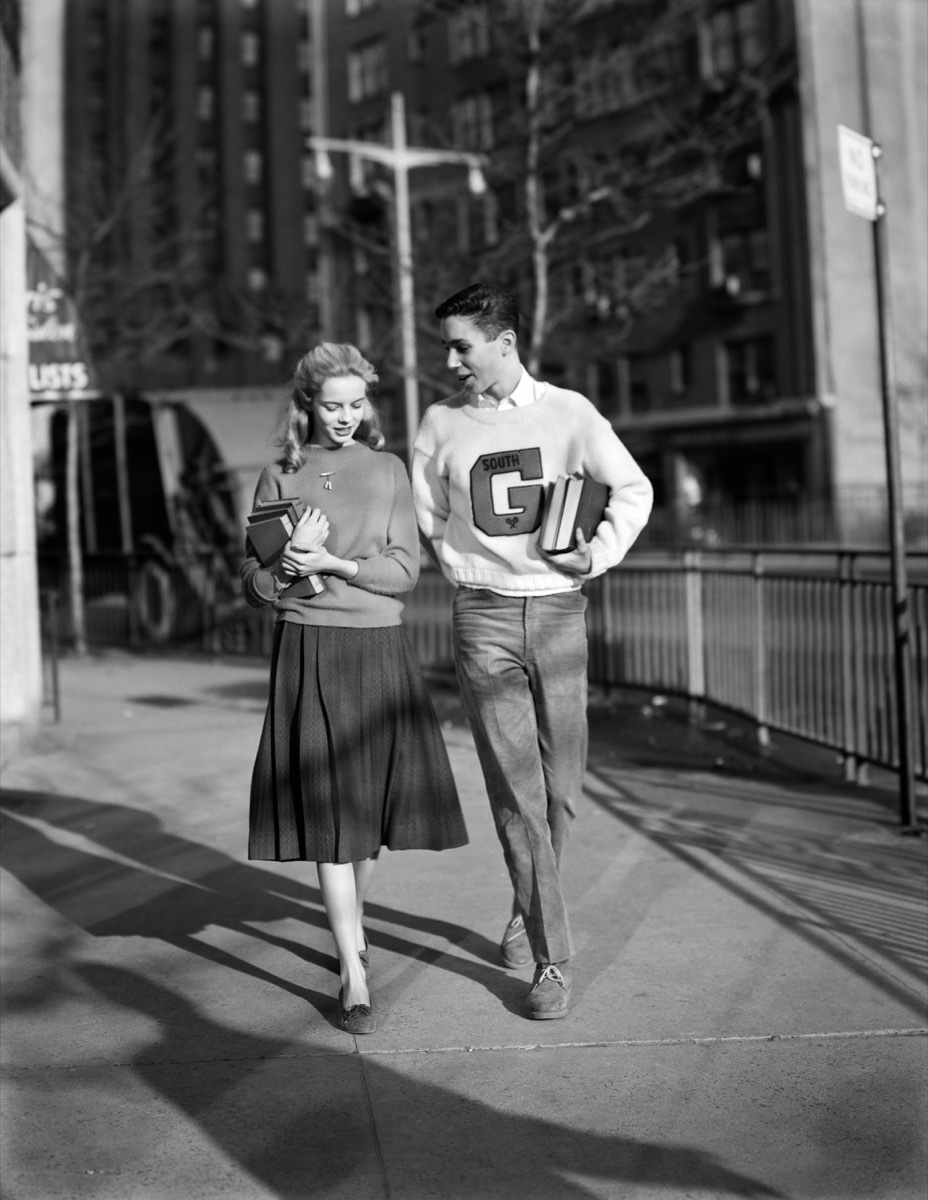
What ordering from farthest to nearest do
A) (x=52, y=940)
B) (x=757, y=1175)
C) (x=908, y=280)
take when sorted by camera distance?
(x=908, y=280) < (x=52, y=940) < (x=757, y=1175)

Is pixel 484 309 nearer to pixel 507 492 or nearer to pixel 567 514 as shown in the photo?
pixel 507 492

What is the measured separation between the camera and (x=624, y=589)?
11781 mm

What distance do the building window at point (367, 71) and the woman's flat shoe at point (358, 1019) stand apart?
60.5m

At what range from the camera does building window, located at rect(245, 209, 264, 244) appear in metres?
92.8

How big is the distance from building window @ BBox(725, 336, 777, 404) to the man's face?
146 feet

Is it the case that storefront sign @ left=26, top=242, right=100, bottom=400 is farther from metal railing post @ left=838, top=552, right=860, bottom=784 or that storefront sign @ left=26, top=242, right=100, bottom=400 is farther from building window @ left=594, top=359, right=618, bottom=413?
building window @ left=594, top=359, right=618, bottom=413

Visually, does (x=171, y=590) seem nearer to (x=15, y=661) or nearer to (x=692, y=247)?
(x=15, y=661)

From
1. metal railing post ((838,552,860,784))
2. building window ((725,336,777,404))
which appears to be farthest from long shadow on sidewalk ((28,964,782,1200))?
building window ((725,336,777,404))

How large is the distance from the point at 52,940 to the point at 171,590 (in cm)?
1257

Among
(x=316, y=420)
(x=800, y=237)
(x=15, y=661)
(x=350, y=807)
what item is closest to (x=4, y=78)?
(x=15, y=661)

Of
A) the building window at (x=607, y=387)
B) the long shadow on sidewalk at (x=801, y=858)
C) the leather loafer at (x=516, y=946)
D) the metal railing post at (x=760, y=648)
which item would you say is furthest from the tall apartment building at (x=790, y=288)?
the leather loafer at (x=516, y=946)

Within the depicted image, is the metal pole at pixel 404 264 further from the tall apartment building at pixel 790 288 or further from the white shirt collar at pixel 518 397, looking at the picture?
the tall apartment building at pixel 790 288

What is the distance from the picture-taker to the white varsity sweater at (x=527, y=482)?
187 inches

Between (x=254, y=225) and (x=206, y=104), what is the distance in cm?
732
